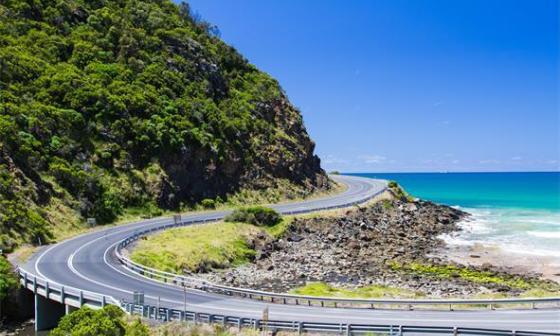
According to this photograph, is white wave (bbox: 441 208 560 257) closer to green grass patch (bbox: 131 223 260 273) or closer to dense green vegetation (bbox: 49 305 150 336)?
green grass patch (bbox: 131 223 260 273)

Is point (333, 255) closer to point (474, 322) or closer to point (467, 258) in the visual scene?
point (467, 258)

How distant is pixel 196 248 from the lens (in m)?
45.5

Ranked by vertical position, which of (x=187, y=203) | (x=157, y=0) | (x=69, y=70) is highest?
(x=157, y=0)

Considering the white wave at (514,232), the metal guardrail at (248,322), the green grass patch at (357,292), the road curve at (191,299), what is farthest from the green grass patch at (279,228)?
the metal guardrail at (248,322)

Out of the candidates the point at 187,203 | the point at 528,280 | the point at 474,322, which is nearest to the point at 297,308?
the point at 474,322

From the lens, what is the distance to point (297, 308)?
27141mm

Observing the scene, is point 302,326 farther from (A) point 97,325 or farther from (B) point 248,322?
(A) point 97,325

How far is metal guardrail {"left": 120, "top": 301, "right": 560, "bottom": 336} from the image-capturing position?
21.0m

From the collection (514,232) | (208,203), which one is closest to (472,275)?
(514,232)

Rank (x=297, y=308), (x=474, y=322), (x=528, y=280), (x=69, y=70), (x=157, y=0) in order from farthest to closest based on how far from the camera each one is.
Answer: (x=157, y=0), (x=69, y=70), (x=528, y=280), (x=297, y=308), (x=474, y=322)

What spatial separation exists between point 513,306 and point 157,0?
105 meters

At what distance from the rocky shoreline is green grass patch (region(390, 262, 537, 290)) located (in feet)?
0.60

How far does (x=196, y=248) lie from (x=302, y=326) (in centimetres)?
2467

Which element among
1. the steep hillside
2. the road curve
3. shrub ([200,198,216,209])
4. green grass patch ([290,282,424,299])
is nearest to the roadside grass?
green grass patch ([290,282,424,299])
